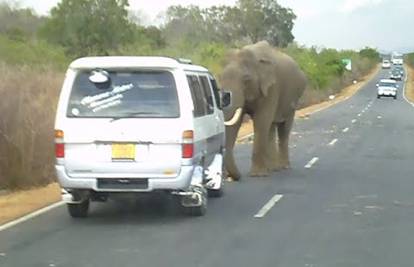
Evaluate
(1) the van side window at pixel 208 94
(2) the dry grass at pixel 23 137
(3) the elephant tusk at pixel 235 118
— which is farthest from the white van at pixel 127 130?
(3) the elephant tusk at pixel 235 118

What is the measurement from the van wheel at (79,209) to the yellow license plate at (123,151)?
1.06m

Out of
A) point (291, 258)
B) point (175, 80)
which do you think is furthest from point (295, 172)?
point (291, 258)

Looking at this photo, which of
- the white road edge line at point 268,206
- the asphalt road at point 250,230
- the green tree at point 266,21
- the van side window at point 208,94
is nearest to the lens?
the asphalt road at point 250,230

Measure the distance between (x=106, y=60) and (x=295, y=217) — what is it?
3.28 m

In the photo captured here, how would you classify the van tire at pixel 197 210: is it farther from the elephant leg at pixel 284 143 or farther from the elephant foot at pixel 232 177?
the elephant leg at pixel 284 143

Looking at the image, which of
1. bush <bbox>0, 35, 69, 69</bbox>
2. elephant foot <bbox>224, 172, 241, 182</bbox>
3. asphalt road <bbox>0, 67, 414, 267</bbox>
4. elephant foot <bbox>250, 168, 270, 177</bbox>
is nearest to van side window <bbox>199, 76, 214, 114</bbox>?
asphalt road <bbox>0, 67, 414, 267</bbox>

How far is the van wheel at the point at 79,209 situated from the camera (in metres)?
12.1

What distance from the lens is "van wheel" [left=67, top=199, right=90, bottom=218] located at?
1213 centimetres

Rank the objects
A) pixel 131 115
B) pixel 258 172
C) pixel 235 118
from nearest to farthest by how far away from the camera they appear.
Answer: pixel 131 115, pixel 235 118, pixel 258 172

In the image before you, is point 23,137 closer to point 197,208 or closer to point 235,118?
point 235,118

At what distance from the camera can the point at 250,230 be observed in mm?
11188

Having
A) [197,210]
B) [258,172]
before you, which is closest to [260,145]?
[258,172]

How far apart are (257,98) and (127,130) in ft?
22.3

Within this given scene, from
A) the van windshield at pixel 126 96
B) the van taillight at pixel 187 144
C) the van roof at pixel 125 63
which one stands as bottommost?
the van taillight at pixel 187 144
